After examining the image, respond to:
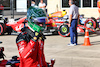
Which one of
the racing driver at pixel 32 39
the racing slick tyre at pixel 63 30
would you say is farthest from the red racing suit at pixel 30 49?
the racing slick tyre at pixel 63 30

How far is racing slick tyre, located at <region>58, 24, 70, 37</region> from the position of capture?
12.9m

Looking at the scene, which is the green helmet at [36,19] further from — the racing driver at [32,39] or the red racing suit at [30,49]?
the red racing suit at [30,49]

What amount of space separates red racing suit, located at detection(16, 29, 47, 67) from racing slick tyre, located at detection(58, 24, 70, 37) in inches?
365

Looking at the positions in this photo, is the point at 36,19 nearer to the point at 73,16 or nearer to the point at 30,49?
the point at 30,49

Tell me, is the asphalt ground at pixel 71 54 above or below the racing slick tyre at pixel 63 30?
below

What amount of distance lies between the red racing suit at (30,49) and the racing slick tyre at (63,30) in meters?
9.28

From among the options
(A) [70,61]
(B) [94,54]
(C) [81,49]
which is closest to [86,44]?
(C) [81,49]

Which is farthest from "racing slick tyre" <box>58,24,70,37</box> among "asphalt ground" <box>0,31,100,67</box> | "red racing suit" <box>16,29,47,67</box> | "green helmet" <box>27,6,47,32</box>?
"green helmet" <box>27,6,47,32</box>

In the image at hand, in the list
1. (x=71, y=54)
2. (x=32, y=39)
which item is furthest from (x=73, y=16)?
(x=32, y=39)

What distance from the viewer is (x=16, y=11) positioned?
98.7 ft

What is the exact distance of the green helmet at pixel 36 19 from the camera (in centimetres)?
341

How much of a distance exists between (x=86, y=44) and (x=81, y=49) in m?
0.98

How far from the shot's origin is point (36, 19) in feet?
11.2

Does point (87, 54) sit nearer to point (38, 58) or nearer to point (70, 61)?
point (70, 61)
